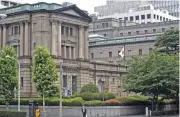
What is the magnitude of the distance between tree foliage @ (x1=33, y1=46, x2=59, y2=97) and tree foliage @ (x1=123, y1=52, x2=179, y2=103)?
11.5 meters

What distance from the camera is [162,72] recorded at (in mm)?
61688

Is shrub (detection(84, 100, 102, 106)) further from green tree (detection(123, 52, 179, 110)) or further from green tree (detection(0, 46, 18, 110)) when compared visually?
green tree (detection(0, 46, 18, 110))

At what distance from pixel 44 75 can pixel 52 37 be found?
17327 millimetres

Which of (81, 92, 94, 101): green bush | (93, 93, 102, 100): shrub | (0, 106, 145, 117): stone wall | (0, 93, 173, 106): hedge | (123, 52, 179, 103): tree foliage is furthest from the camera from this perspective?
(93, 93, 102, 100): shrub

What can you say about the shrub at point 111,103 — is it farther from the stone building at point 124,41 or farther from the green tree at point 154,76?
the stone building at point 124,41

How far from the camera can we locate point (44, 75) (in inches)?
2344

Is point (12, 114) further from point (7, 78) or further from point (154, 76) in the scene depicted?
point (154, 76)

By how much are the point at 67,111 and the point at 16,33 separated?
81.3 ft

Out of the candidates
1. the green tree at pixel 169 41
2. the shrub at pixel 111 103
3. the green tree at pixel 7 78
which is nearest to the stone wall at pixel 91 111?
the shrub at pixel 111 103

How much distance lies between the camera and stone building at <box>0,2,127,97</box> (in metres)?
75.5

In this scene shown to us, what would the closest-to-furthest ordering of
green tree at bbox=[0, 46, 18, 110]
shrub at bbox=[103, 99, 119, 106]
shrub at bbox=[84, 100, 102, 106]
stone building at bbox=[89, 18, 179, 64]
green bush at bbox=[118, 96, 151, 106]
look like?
green tree at bbox=[0, 46, 18, 110], shrub at bbox=[84, 100, 102, 106], shrub at bbox=[103, 99, 119, 106], green bush at bbox=[118, 96, 151, 106], stone building at bbox=[89, 18, 179, 64]

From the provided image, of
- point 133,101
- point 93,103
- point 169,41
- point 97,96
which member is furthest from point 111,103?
point 169,41

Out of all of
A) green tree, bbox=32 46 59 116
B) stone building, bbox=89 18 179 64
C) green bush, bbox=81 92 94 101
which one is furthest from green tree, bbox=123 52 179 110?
stone building, bbox=89 18 179 64

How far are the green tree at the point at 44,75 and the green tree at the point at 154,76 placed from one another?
11518 mm
